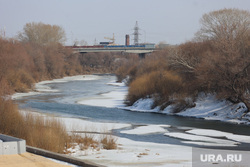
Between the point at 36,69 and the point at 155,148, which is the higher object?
the point at 36,69

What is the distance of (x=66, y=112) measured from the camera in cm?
3281

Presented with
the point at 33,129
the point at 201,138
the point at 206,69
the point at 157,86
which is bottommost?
the point at 201,138

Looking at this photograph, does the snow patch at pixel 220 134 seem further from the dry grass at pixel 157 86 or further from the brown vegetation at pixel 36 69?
the dry grass at pixel 157 86

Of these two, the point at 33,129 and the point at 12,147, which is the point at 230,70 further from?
the point at 12,147

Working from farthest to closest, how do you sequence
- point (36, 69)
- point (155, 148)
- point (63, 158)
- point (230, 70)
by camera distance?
point (36, 69)
point (230, 70)
point (155, 148)
point (63, 158)

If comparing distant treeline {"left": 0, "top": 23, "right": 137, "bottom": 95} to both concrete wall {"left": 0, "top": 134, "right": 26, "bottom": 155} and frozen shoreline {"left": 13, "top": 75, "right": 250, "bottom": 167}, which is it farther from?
concrete wall {"left": 0, "top": 134, "right": 26, "bottom": 155}

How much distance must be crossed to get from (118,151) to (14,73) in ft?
140

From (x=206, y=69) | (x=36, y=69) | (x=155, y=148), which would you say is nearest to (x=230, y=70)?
(x=206, y=69)

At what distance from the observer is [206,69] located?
106 ft

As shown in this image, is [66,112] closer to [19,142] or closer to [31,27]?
[19,142]

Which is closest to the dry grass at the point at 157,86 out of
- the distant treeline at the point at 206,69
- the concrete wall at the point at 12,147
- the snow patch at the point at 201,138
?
the distant treeline at the point at 206,69

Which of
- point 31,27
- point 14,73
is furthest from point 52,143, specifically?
point 31,27

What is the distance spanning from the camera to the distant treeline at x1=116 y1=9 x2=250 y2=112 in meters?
31.1


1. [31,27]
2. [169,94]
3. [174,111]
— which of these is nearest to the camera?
[174,111]
